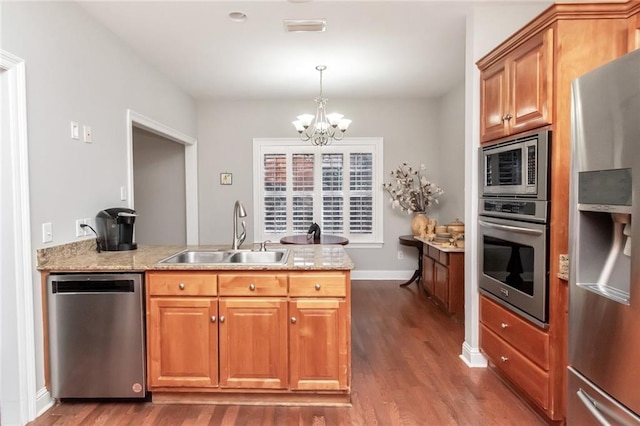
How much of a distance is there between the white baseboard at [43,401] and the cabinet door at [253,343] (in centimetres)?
106

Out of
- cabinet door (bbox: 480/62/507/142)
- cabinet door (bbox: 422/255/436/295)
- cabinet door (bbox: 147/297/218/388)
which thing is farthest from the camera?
cabinet door (bbox: 422/255/436/295)

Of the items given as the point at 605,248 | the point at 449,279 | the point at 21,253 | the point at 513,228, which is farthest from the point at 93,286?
the point at 449,279

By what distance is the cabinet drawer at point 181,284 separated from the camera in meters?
2.24

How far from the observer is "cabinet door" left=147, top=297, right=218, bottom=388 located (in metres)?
2.24

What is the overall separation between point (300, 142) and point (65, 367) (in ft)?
13.1

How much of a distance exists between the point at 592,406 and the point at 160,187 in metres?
5.47

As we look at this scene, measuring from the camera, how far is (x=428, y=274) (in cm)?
454

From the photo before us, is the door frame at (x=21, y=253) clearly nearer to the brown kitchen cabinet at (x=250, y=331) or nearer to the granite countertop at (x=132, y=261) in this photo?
the granite countertop at (x=132, y=261)

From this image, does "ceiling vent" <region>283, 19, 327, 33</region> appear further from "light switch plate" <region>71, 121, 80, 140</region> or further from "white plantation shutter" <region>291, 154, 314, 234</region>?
"white plantation shutter" <region>291, 154, 314, 234</region>

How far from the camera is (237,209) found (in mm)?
2627

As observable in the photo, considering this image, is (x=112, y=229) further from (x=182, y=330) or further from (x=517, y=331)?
(x=517, y=331)

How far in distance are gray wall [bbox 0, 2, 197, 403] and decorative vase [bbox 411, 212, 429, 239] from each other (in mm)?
3508

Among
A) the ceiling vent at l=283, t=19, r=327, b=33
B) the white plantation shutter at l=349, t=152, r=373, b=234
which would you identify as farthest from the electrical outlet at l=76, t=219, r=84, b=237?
the white plantation shutter at l=349, t=152, r=373, b=234

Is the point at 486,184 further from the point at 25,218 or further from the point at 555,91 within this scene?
the point at 25,218
